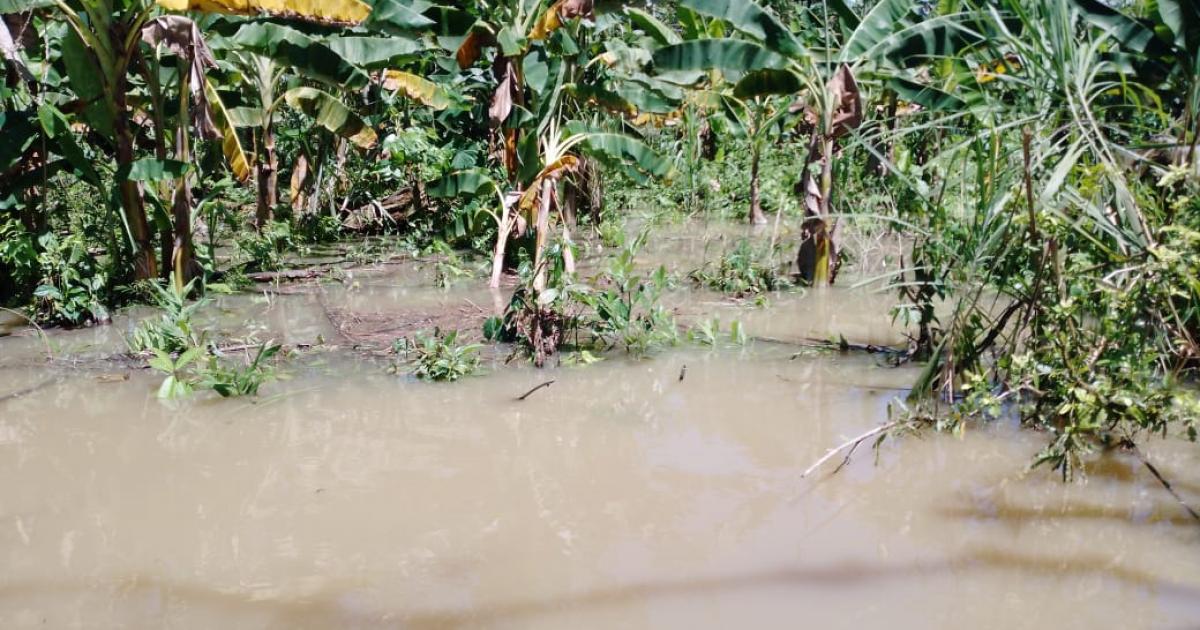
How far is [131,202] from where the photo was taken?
23.8ft

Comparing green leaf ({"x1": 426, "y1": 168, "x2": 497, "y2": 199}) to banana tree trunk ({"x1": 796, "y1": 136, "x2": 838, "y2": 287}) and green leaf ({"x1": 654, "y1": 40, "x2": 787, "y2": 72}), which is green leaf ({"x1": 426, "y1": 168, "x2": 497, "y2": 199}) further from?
banana tree trunk ({"x1": 796, "y1": 136, "x2": 838, "y2": 287})

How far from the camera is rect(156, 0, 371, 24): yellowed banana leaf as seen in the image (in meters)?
6.44

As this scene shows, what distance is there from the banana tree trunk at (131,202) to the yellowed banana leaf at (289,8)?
96cm

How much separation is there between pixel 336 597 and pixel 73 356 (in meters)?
3.78

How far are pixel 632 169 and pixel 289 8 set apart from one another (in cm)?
353

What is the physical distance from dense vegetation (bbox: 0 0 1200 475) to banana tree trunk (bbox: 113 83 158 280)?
22 millimetres

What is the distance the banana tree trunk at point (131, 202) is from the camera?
7.07 m

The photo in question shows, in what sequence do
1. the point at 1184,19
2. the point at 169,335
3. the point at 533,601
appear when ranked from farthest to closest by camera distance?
1. the point at 169,335
2. the point at 1184,19
3. the point at 533,601

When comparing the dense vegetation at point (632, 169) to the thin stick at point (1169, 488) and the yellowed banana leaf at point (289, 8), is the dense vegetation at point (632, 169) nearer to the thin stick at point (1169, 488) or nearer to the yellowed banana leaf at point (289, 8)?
the yellowed banana leaf at point (289, 8)

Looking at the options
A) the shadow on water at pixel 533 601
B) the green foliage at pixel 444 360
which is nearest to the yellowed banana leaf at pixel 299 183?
the green foliage at pixel 444 360

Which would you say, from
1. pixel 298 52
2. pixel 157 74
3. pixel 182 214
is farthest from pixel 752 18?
pixel 182 214

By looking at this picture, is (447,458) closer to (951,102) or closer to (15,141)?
(15,141)

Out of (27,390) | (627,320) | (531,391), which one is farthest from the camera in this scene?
(627,320)

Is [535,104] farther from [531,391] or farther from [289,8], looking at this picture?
[531,391]
